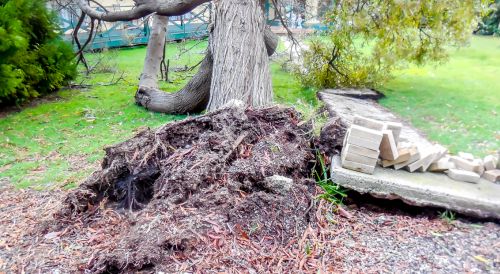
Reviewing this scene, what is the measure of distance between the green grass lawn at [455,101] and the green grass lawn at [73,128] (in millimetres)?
2011

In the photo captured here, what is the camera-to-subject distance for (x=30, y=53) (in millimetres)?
8875

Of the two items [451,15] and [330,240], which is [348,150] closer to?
[330,240]

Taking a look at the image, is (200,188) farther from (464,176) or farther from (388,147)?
(464,176)

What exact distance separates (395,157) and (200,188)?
153cm

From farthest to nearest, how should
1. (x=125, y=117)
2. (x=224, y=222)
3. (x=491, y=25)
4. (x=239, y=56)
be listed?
(x=491, y=25) < (x=125, y=117) < (x=239, y=56) < (x=224, y=222)

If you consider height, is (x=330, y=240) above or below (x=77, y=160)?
above

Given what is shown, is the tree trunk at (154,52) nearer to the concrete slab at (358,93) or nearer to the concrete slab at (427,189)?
the concrete slab at (358,93)

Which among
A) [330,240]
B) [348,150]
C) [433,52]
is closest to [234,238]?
[330,240]

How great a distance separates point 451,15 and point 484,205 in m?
6.12

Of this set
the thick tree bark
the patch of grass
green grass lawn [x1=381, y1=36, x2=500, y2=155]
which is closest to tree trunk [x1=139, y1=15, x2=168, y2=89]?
the thick tree bark

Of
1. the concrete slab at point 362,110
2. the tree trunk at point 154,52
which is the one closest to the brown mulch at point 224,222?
the concrete slab at point 362,110

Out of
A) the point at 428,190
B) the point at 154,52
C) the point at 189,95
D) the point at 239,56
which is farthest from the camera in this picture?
the point at 154,52

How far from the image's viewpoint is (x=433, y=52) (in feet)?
29.5

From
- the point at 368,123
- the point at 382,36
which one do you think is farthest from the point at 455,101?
the point at 368,123
